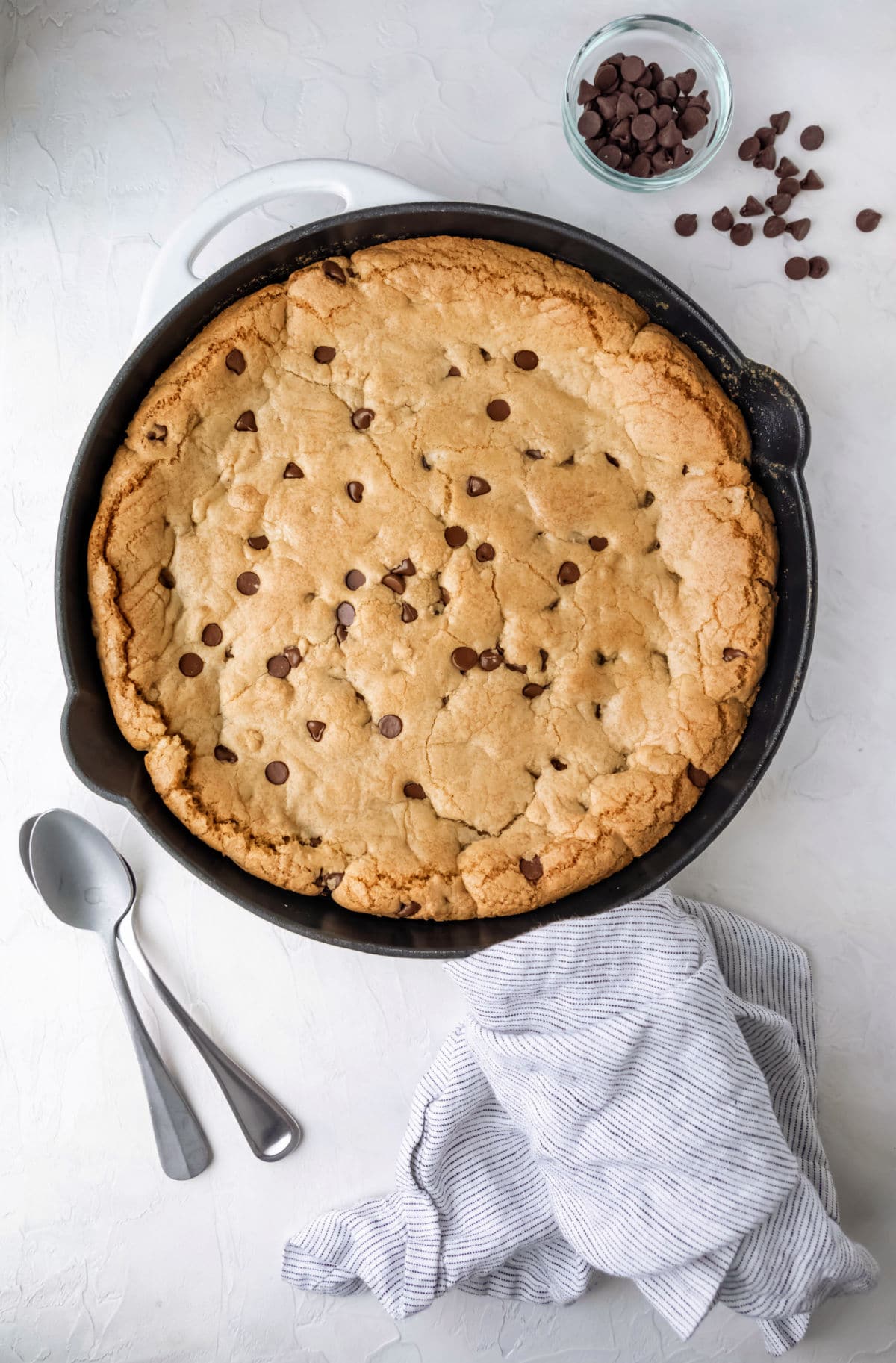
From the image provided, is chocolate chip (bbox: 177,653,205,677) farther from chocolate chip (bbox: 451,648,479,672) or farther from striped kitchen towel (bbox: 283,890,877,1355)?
striped kitchen towel (bbox: 283,890,877,1355)

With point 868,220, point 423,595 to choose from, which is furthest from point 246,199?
point 868,220

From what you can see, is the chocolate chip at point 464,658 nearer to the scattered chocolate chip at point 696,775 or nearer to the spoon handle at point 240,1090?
the scattered chocolate chip at point 696,775

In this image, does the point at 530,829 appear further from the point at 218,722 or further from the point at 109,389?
the point at 109,389

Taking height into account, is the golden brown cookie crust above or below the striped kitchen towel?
above

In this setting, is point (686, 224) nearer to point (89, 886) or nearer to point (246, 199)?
point (246, 199)

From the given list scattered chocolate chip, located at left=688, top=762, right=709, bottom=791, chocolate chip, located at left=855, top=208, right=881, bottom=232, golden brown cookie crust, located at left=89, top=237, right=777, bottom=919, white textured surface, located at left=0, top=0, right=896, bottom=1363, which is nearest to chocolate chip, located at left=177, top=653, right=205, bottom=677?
golden brown cookie crust, located at left=89, top=237, right=777, bottom=919

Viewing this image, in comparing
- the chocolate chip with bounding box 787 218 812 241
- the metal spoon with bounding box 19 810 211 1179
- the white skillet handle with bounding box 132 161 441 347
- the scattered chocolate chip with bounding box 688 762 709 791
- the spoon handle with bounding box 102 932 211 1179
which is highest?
the chocolate chip with bounding box 787 218 812 241

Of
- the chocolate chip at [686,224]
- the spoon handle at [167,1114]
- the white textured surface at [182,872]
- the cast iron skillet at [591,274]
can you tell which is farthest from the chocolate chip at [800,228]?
the spoon handle at [167,1114]
